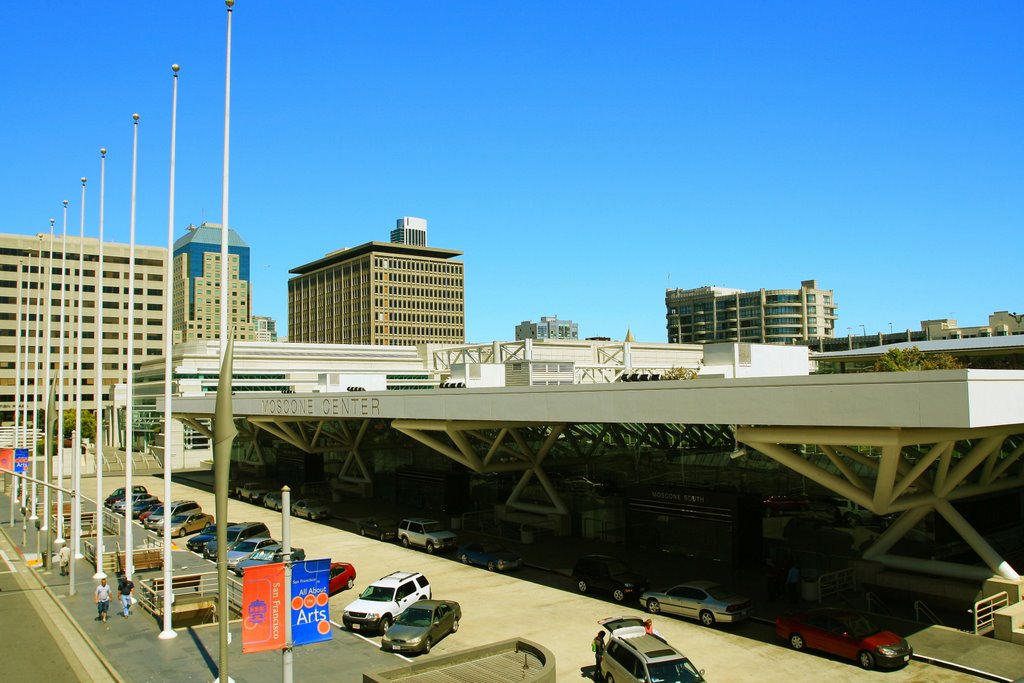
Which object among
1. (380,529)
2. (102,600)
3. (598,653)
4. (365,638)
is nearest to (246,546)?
(380,529)

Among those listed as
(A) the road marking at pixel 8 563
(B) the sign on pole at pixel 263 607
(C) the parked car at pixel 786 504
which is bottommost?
(A) the road marking at pixel 8 563

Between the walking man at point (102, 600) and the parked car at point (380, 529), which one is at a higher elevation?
the walking man at point (102, 600)

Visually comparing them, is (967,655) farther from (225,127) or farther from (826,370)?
(826,370)

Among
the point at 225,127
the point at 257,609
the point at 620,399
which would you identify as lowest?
the point at 257,609

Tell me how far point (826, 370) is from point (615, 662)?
277 feet

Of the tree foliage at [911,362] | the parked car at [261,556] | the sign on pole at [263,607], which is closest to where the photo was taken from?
the sign on pole at [263,607]

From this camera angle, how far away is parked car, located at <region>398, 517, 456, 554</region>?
120ft

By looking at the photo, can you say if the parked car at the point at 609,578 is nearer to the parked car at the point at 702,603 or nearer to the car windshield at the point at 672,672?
the parked car at the point at 702,603

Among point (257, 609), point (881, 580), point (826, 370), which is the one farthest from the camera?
point (826, 370)

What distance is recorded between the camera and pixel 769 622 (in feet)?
80.4

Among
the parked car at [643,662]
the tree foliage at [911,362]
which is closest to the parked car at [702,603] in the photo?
the parked car at [643,662]

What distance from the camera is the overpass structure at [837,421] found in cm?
1919

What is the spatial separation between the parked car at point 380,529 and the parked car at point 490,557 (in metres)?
6.23

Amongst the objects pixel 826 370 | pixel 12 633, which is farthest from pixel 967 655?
pixel 826 370
